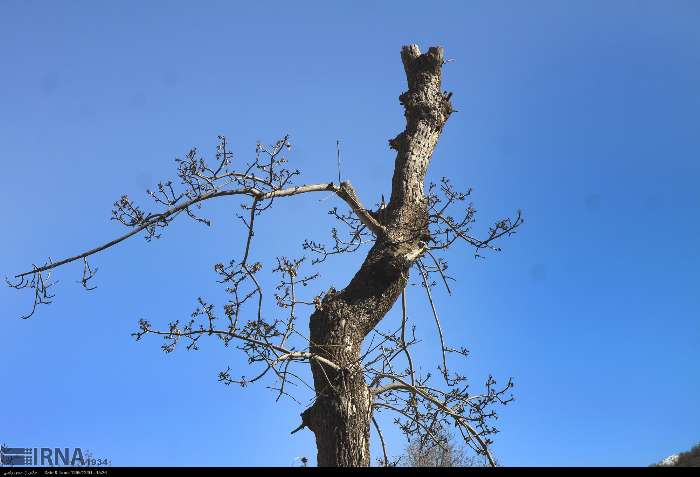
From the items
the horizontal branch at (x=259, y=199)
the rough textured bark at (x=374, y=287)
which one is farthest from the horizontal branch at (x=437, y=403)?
the horizontal branch at (x=259, y=199)

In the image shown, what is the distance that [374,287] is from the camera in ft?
17.0

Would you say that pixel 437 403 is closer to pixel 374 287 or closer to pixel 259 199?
pixel 374 287

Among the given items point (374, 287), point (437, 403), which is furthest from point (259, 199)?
point (437, 403)

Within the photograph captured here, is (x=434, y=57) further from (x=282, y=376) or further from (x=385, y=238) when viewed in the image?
(x=282, y=376)

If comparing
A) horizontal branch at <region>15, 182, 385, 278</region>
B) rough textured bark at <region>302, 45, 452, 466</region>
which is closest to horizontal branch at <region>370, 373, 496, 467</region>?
rough textured bark at <region>302, 45, 452, 466</region>

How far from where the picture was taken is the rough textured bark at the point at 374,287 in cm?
457

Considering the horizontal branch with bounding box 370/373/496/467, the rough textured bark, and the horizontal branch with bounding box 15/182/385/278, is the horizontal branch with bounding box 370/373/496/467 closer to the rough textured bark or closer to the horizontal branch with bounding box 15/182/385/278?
the rough textured bark

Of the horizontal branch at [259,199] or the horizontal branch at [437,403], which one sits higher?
the horizontal branch at [259,199]

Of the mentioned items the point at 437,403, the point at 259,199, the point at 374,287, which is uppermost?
the point at 259,199

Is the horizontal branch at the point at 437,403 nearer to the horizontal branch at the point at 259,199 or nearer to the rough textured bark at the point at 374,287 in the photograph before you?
the rough textured bark at the point at 374,287

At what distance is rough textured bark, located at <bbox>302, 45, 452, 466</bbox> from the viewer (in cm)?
457

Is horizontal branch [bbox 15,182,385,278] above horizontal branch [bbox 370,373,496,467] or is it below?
above

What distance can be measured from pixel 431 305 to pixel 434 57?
2.16 meters

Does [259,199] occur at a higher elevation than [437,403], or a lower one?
higher
